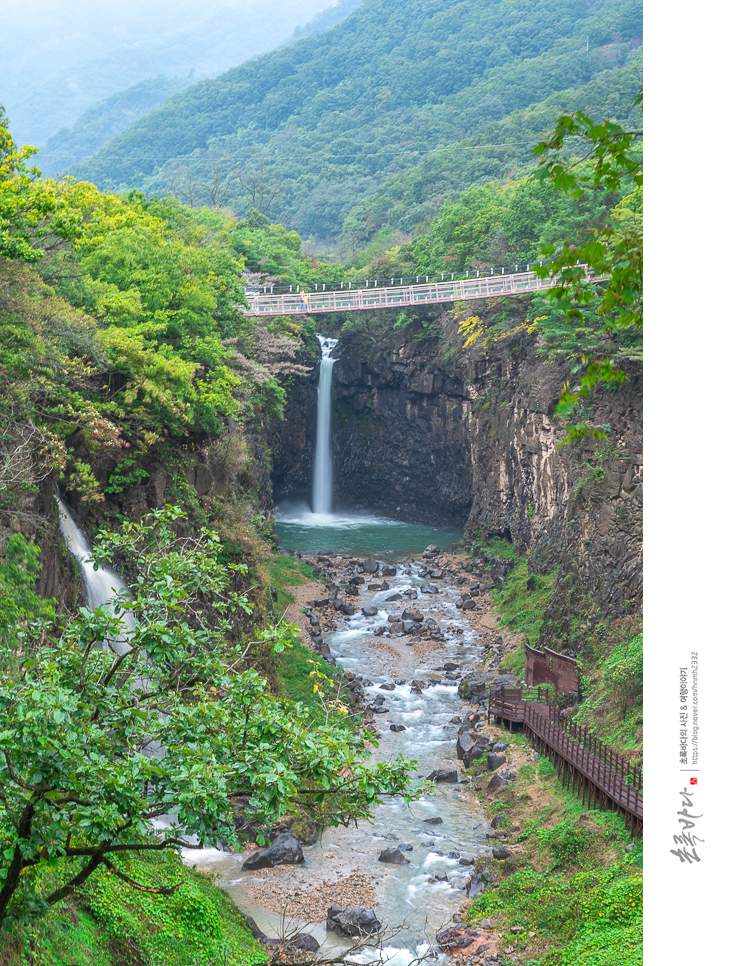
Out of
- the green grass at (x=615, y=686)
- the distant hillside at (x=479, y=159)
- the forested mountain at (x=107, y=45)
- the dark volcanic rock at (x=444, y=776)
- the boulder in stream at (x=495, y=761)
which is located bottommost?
the dark volcanic rock at (x=444, y=776)

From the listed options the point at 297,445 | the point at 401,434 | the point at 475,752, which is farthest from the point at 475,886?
the point at 297,445

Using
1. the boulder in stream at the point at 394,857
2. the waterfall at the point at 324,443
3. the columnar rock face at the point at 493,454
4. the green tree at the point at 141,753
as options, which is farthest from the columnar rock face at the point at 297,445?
the green tree at the point at 141,753

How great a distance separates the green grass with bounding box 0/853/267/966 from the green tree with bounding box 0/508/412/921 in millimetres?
2174

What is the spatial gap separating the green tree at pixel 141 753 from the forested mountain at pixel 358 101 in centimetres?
6789

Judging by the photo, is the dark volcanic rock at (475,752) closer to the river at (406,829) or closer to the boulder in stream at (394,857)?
the river at (406,829)

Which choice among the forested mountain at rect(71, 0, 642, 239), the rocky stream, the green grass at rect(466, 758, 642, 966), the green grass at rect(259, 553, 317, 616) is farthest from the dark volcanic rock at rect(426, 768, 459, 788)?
the forested mountain at rect(71, 0, 642, 239)

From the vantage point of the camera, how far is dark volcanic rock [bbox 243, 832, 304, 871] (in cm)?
1587

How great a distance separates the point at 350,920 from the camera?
1393 cm

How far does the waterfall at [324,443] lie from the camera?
49969 millimetres

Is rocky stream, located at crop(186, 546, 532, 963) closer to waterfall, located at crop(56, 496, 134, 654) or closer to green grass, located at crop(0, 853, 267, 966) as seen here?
green grass, located at crop(0, 853, 267, 966)

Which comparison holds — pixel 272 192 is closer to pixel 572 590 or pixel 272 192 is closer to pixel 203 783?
pixel 572 590

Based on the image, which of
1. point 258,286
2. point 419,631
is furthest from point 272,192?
point 419,631
